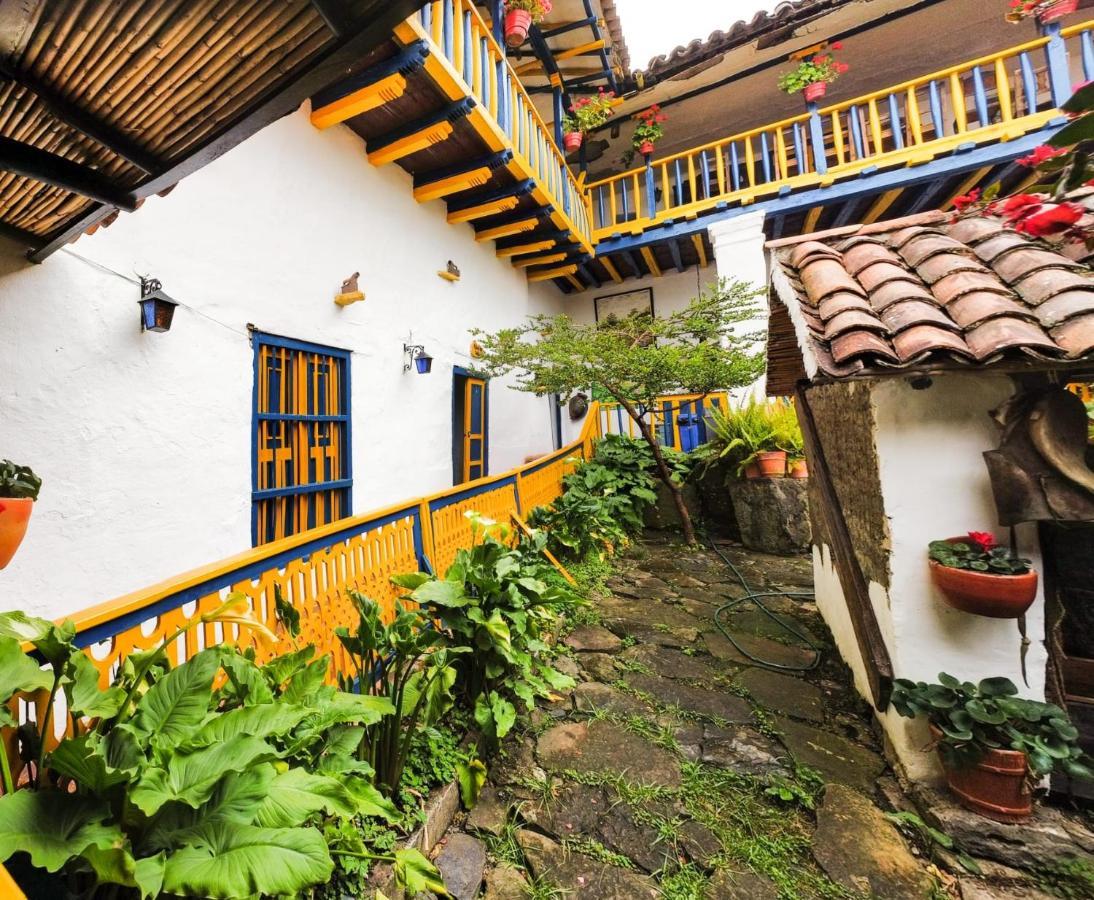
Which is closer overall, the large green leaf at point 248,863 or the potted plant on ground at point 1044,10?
the large green leaf at point 248,863

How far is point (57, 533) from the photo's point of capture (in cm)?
252

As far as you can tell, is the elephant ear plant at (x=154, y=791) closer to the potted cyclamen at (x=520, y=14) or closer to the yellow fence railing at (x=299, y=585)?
the yellow fence railing at (x=299, y=585)

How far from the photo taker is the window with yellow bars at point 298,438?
3.71m

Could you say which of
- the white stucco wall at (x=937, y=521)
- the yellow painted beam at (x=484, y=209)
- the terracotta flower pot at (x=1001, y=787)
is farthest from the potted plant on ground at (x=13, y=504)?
the yellow painted beam at (x=484, y=209)

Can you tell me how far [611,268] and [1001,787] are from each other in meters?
9.35

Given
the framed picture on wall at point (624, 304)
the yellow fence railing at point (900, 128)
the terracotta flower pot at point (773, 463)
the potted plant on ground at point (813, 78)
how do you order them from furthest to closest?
1. the framed picture on wall at point (624, 304)
2. the potted plant on ground at point (813, 78)
3. the yellow fence railing at point (900, 128)
4. the terracotta flower pot at point (773, 463)

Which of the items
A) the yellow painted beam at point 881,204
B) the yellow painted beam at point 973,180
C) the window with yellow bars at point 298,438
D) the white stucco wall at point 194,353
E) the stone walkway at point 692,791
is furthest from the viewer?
the yellow painted beam at point 881,204

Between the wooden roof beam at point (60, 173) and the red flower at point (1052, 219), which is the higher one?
the wooden roof beam at point (60, 173)

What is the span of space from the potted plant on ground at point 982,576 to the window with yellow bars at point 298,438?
4475mm

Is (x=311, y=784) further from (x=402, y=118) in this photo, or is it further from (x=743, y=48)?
(x=743, y=48)

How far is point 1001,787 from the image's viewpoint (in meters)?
1.77

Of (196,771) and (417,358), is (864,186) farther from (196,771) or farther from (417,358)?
(196,771)

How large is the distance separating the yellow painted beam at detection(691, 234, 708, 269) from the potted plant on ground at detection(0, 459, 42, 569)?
8884mm

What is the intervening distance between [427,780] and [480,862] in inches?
14.9
